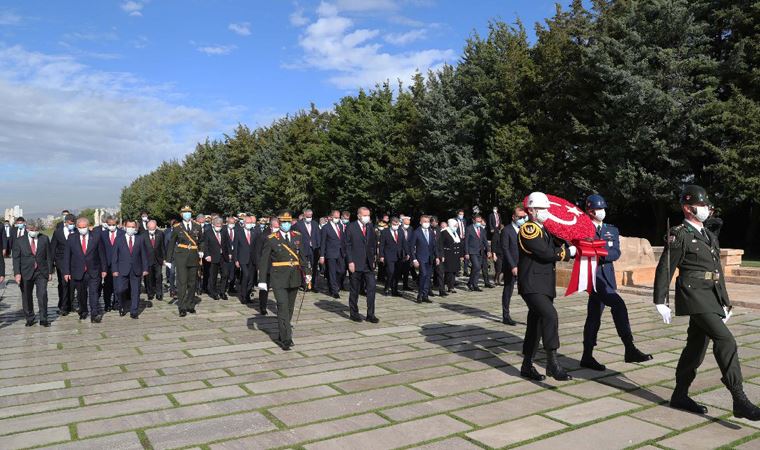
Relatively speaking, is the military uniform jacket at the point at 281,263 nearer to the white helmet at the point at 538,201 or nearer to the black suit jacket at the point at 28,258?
the white helmet at the point at 538,201

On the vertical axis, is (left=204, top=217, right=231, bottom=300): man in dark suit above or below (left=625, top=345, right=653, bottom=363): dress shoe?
above

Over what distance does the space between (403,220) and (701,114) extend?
41.0ft

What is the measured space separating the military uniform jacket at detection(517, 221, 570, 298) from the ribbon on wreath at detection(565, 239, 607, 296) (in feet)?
0.59

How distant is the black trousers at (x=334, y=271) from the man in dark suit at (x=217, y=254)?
2.37 meters

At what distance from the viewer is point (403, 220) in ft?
45.3

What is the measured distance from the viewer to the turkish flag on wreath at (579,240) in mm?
6219

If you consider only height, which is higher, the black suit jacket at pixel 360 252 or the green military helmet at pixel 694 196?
the green military helmet at pixel 694 196

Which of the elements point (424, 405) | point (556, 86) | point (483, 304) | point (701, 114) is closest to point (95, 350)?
point (424, 405)

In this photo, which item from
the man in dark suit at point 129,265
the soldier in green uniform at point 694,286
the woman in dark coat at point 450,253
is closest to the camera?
the soldier in green uniform at point 694,286

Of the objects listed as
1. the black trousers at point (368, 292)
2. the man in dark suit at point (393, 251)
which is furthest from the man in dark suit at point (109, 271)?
the man in dark suit at point (393, 251)

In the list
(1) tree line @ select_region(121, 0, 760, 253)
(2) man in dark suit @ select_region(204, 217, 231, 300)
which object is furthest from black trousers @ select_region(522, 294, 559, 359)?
(1) tree line @ select_region(121, 0, 760, 253)

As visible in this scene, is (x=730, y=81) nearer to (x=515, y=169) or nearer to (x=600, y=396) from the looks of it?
(x=515, y=169)

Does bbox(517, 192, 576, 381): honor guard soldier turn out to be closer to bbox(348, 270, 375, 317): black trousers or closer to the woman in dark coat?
bbox(348, 270, 375, 317): black trousers

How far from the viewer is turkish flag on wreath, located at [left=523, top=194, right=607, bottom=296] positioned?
20.4 ft
